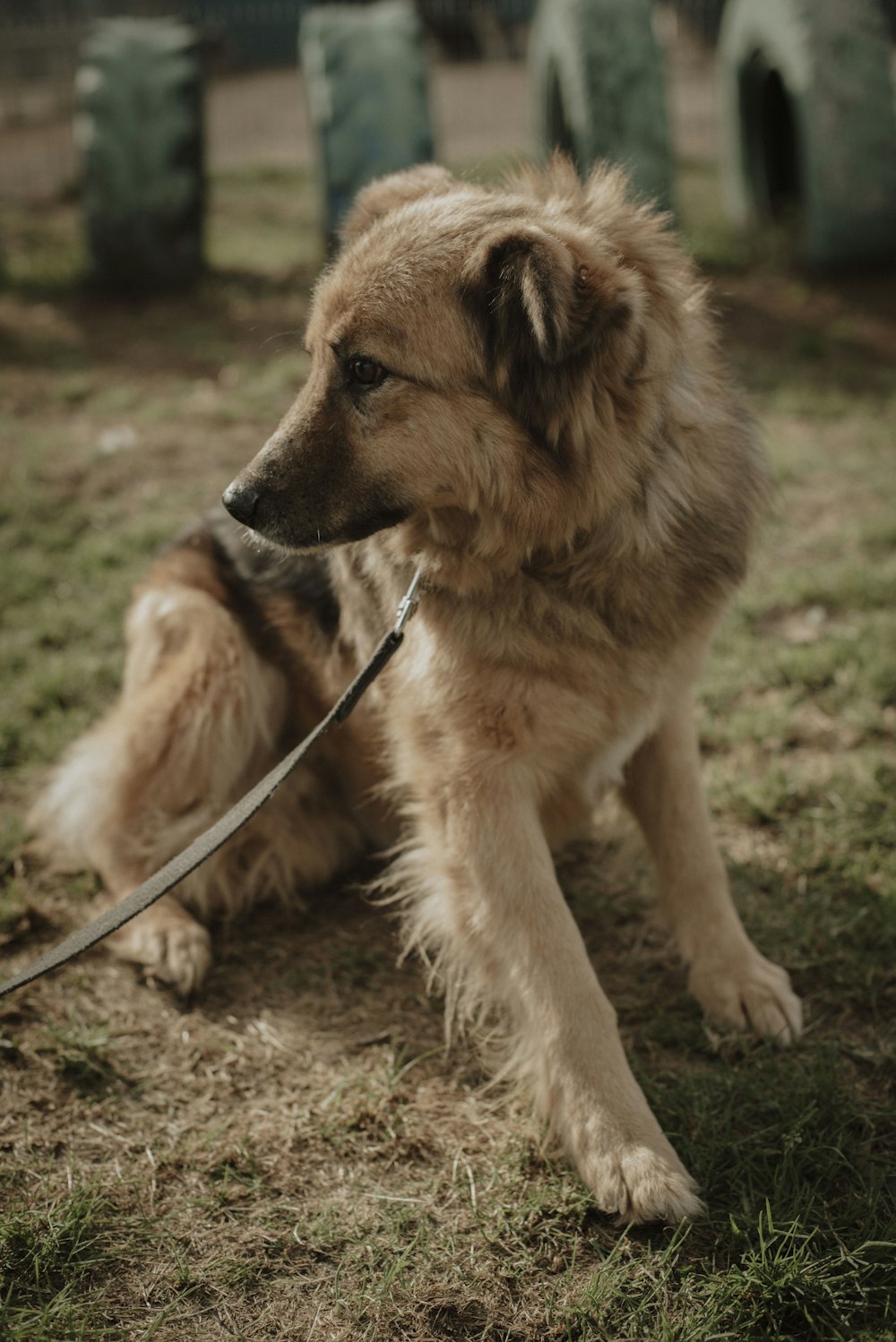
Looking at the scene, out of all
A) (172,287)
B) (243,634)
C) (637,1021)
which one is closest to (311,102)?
(172,287)

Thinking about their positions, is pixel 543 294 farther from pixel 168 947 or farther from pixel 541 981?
pixel 168 947

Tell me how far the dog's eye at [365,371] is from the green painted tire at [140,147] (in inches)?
253

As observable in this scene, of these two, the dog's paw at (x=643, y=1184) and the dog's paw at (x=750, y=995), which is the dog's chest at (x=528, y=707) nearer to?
the dog's paw at (x=750, y=995)

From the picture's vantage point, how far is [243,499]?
2.51m

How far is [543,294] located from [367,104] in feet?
20.4

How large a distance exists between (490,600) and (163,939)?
1.43 metres

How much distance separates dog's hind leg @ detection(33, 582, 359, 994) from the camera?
3180 millimetres

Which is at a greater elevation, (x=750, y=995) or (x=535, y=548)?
(x=535, y=548)

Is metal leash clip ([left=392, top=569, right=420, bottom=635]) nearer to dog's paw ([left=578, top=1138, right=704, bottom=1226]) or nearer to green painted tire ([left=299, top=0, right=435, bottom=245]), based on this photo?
dog's paw ([left=578, top=1138, right=704, bottom=1226])

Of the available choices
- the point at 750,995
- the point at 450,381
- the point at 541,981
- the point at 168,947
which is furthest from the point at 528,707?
the point at 168,947

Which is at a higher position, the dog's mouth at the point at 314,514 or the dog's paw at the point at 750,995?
the dog's mouth at the point at 314,514

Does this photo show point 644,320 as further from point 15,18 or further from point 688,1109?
point 15,18

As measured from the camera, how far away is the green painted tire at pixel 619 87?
7.19 m

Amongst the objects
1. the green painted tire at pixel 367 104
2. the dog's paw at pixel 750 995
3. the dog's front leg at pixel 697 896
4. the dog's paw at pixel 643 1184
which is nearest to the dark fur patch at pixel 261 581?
the dog's front leg at pixel 697 896
